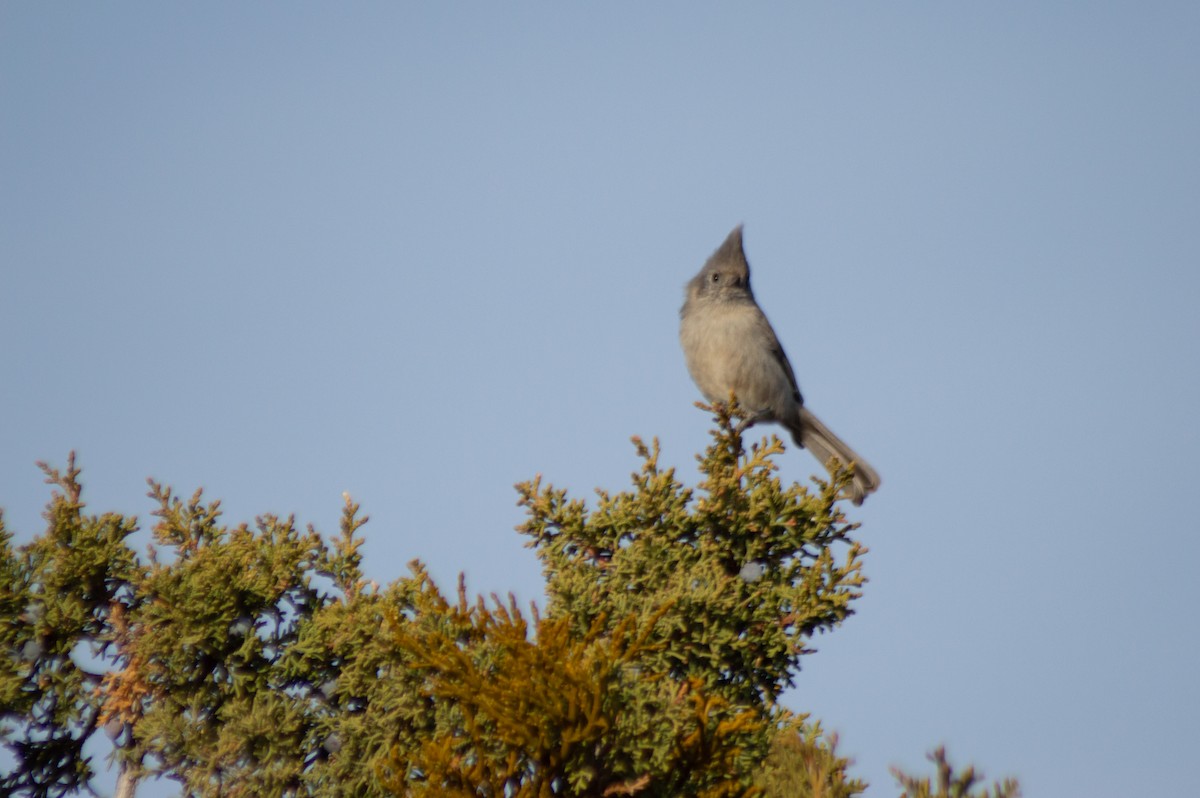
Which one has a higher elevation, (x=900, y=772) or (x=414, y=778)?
(x=414, y=778)

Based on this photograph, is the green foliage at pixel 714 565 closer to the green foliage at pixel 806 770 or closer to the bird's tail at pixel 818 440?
the green foliage at pixel 806 770

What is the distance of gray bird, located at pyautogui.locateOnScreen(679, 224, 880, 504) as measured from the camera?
966cm

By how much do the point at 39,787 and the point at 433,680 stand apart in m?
2.65

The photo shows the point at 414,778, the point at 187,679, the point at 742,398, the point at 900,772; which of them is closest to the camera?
the point at 414,778

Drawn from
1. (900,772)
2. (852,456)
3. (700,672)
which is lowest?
(900,772)

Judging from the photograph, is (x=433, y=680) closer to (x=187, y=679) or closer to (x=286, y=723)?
(x=286, y=723)

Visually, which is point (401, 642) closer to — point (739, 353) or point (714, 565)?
point (714, 565)

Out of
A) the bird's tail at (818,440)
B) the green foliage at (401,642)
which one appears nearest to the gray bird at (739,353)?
the bird's tail at (818,440)

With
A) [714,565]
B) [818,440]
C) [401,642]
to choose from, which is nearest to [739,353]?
[818,440]

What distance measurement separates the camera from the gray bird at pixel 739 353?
9.66 meters

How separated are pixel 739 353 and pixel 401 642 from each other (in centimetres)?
556

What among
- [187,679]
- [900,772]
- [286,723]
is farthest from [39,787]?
[900,772]

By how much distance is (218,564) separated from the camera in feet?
19.7

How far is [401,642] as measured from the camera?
4.57m
